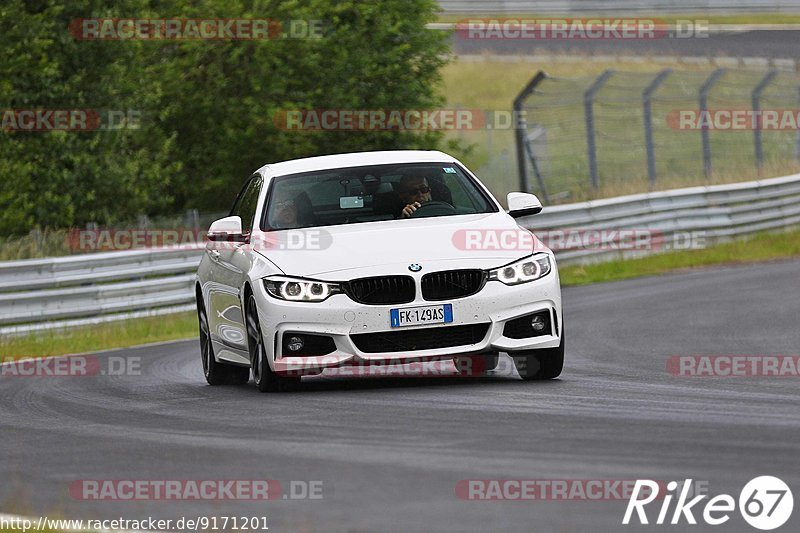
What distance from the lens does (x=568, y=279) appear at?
23.3 m

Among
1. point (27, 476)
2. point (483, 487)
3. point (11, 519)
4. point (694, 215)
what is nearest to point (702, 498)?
point (483, 487)

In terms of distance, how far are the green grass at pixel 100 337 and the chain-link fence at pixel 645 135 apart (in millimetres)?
7541

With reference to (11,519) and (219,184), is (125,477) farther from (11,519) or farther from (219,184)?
(219,184)

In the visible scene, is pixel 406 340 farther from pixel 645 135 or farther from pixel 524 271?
pixel 645 135

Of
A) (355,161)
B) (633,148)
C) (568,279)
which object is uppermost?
(355,161)

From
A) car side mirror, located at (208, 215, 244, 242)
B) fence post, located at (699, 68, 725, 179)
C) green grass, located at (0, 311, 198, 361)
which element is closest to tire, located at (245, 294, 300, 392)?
car side mirror, located at (208, 215, 244, 242)

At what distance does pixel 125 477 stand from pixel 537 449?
5.91 feet

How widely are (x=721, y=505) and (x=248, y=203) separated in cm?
675

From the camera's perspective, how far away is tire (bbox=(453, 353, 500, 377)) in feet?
37.6

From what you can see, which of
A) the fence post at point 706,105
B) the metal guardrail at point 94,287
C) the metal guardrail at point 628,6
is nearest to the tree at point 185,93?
the fence post at point 706,105

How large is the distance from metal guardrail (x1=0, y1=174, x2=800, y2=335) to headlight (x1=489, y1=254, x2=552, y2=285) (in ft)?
33.3

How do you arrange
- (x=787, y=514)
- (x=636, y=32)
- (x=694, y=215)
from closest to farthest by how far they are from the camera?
(x=787, y=514)
(x=694, y=215)
(x=636, y=32)

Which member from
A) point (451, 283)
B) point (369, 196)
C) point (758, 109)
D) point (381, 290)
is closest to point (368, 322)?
point (381, 290)

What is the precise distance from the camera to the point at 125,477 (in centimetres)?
725
